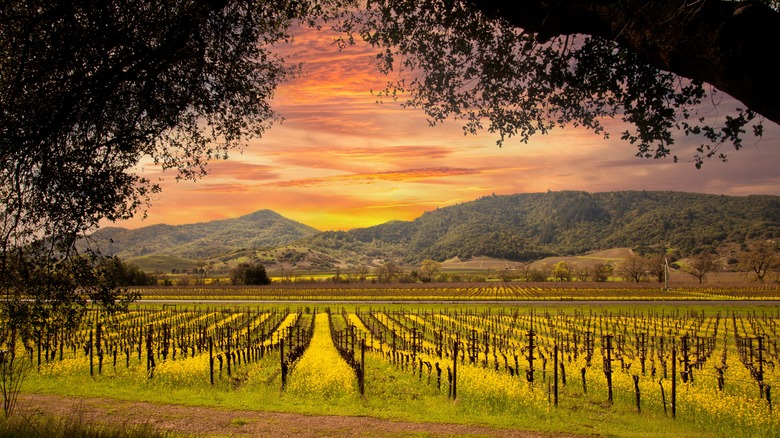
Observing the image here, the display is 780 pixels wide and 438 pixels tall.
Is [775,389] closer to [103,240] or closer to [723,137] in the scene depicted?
[723,137]

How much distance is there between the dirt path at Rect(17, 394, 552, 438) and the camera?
1614 centimetres

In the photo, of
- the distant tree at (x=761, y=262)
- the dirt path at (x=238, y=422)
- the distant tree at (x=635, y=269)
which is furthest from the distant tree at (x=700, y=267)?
the dirt path at (x=238, y=422)

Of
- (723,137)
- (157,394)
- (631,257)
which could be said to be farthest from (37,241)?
(631,257)

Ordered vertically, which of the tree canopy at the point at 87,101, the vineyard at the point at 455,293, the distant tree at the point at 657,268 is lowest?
the vineyard at the point at 455,293

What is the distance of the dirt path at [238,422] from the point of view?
16.1 metres

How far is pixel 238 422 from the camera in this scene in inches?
685

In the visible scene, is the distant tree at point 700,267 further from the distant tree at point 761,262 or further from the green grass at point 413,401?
the green grass at point 413,401

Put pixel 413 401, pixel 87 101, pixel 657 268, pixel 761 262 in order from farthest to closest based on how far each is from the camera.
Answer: pixel 657 268, pixel 761 262, pixel 413 401, pixel 87 101

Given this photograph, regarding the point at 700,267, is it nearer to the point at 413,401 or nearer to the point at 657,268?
the point at 657,268

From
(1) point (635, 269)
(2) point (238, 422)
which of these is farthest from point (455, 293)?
(2) point (238, 422)

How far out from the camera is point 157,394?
21.7 m

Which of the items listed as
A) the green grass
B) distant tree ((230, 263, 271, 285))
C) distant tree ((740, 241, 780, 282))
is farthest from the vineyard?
the green grass

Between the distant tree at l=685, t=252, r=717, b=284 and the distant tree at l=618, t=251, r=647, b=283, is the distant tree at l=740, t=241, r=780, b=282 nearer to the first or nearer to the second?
the distant tree at l=685, t=252, r=717, b=284

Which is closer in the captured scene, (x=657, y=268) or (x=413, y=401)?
(x=413, y=401)
